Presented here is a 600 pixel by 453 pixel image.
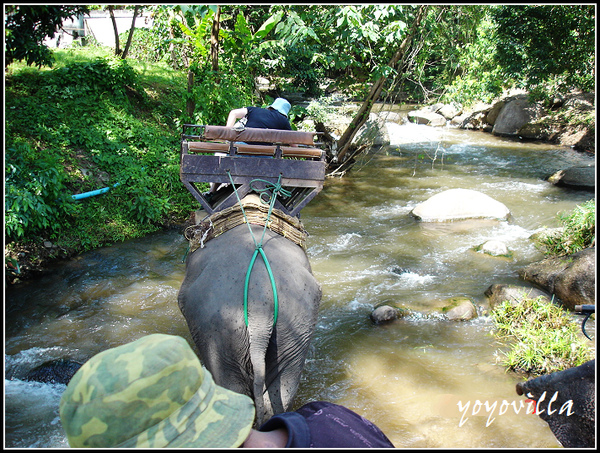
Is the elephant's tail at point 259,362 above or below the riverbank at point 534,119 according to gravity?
above

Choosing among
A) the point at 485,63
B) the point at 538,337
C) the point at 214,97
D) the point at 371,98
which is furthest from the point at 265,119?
the point at 485,63

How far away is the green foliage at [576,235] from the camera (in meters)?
6.39

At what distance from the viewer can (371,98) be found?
Answer: 1060 centimetres

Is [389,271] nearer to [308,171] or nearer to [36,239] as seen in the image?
[308,171]

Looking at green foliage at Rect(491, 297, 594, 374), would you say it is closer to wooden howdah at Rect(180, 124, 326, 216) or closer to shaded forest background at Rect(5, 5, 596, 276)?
wooden howdah at Rect(180, 124, 326, 216)

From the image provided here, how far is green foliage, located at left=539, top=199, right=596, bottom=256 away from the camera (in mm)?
6387

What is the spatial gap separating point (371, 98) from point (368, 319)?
6514 mm

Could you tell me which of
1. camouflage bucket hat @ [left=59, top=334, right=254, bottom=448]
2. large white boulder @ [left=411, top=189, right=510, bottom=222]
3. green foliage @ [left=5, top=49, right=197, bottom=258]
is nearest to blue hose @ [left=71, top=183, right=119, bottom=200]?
green foliage @ [left=5, top=49, right=197, bottom=258]

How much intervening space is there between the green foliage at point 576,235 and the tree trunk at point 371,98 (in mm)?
4953

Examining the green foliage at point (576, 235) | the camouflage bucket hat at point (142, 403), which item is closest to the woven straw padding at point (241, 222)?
the camouflage bucket hat at point (142, 403)

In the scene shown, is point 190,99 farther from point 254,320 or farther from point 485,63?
point 485,63

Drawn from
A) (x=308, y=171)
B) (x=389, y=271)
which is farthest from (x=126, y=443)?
(x=389, y=271)

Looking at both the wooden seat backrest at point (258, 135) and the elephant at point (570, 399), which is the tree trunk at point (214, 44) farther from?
the elephant at point (570, 399)

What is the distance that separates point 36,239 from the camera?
6605 mm
